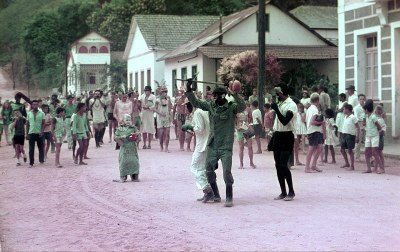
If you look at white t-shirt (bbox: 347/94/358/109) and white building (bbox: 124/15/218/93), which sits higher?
white building (bbox: 124/15/218/93)

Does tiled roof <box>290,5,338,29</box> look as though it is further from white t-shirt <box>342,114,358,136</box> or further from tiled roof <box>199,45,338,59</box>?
white t-shirt <box>342,114,358,136</box>

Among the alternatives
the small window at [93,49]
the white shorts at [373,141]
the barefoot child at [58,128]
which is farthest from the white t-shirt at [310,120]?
the small window at [93,49]

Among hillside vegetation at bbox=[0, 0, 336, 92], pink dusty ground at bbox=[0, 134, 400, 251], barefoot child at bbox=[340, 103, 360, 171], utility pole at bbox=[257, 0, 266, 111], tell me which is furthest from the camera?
hillside vegetation at bbox=[0, 0, 336, 92]

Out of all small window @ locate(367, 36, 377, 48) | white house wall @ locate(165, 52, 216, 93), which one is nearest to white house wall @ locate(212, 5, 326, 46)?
white house wall @ locate(165, 52, 216, 93)

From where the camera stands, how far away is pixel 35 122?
18.9 m

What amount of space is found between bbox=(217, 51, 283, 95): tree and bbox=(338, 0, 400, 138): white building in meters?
4.63

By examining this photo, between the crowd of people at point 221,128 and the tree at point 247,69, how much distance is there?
2262 millimetres

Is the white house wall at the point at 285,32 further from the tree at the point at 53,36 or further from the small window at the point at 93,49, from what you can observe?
the tree at the point at 53,36

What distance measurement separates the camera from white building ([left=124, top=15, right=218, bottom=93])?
44.1 meters

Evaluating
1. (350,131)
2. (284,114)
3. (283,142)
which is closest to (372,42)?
(350,131)

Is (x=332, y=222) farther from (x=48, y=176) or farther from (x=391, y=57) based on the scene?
(x=391, y=57)

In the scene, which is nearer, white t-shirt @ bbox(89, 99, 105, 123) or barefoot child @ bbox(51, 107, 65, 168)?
barefoot child @ bbox(51, 107, 65, 168)

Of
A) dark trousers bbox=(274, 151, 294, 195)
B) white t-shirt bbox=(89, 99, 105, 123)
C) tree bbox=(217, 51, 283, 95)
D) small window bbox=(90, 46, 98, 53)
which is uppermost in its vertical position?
small window bbox=(90, 46, 98, 53)

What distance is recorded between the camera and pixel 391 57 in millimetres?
21109
